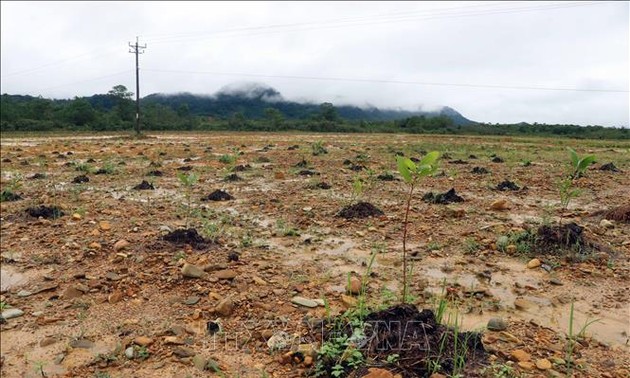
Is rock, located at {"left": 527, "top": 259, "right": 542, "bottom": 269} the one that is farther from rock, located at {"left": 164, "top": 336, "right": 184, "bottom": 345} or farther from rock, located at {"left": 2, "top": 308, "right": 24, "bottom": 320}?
rock, located at {"left": 2, "top": 308, "right": 24, "bottom": 320}

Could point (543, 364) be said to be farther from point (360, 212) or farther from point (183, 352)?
point (360, 212)

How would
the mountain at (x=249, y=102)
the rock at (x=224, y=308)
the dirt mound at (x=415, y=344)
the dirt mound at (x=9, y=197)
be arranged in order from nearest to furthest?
the dirt mound at (x=415, y=344) < the rock at (x=224, y=308) < the dirt mound at (x=9, y=197) < the mountain at (x=249, y=102)

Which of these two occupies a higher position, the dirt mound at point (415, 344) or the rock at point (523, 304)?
the dirt mound at point (415, 344)

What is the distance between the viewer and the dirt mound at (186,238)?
467cm

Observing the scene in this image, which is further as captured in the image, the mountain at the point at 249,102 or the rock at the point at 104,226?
the mountain at the point at 249,102

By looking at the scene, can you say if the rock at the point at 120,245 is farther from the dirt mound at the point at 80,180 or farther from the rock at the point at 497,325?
the dirt mound at the point at 80,180

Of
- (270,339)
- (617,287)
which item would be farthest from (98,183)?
(617,287)

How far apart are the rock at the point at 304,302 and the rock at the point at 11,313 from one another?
2.10 metres

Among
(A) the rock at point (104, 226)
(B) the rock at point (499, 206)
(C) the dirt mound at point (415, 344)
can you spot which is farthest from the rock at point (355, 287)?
(B) the rock at point (499, 206)

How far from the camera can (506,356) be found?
8.48 feet

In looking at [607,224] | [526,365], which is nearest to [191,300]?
[526,365]

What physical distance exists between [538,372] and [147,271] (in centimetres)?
323

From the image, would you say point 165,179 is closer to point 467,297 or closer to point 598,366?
point 467,297

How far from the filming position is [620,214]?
5.57m
